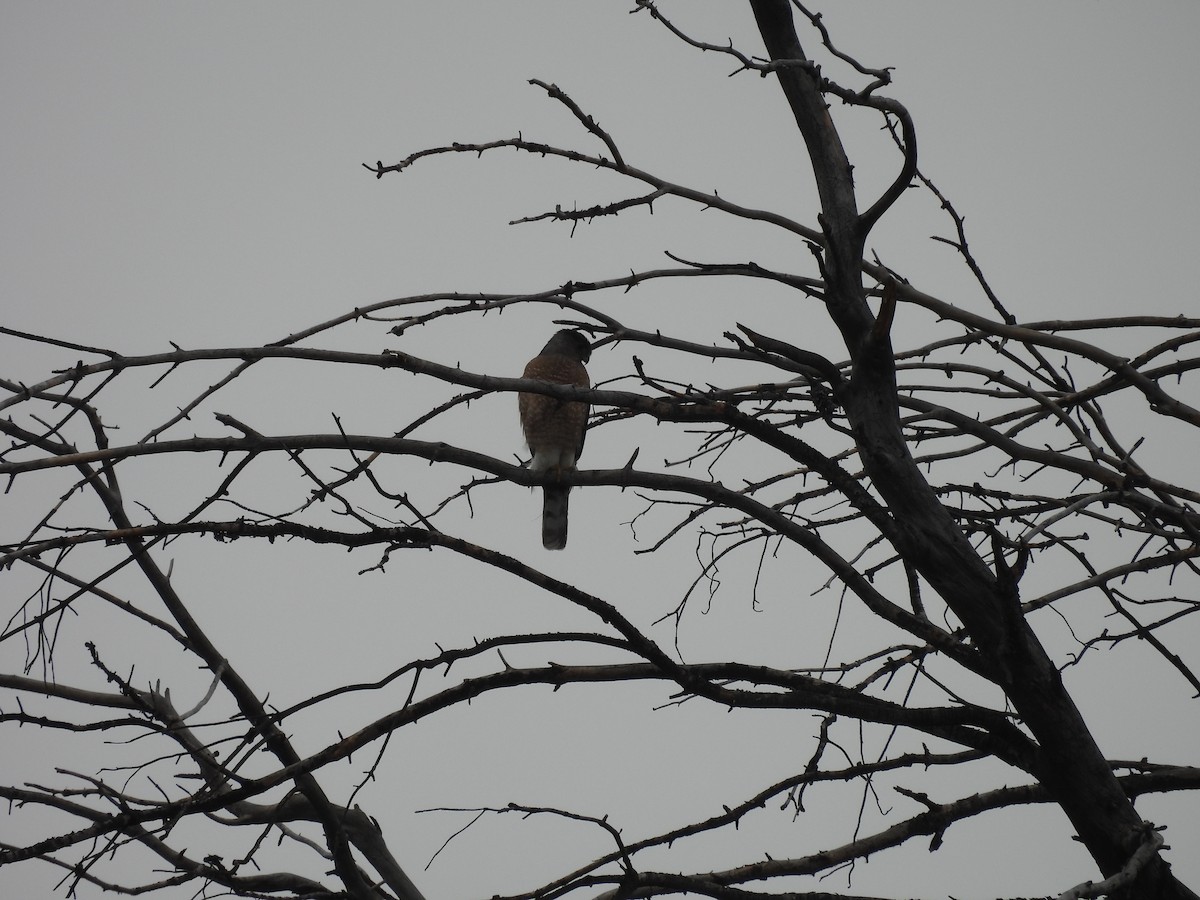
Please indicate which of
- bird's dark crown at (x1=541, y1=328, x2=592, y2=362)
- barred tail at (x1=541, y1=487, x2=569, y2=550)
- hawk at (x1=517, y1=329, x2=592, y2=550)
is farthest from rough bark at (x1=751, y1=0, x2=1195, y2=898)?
bird's dark crown at (x1=541, y1=328, x2=592, y2=362)

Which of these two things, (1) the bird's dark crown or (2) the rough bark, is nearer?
(2) the rough bark

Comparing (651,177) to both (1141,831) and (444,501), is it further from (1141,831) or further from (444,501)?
(1141,831)

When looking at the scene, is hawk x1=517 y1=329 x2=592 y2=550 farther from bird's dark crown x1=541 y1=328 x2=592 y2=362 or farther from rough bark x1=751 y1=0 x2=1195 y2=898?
rough bark x1=751 y1=0 x2=1195 y2=898

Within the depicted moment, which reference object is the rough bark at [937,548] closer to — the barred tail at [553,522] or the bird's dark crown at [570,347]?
the barred tail at [553,522]

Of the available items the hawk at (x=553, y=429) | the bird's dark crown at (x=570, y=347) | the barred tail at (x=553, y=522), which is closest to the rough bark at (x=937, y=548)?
the hawk at (x=553, y=429)

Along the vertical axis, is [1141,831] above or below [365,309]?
below

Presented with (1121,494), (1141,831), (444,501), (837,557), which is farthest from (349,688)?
(1121,494)

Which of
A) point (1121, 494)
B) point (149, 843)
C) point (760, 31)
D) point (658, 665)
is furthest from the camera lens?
point (149, 843)

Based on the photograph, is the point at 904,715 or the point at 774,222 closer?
the point at 904,715

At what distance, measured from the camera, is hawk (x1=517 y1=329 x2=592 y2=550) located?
549 centimetres

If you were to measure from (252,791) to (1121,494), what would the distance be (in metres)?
1.99

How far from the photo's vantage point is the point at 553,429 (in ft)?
18.2

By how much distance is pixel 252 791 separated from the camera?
6.21 ft

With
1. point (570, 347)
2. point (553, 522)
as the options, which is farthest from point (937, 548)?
point (570, 347)
